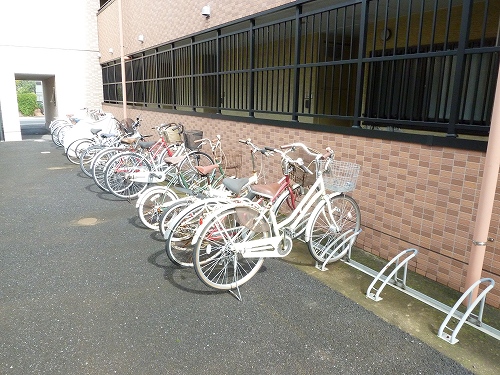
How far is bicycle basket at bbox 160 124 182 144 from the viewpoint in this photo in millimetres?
7277

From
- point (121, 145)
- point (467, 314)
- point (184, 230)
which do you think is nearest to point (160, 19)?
point (121, 145)

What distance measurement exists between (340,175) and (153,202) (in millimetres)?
2491

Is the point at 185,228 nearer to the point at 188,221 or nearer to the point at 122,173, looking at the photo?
the point at 188,221

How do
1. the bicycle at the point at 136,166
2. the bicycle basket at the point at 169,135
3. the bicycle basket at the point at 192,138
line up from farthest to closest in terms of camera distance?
the bicycle basket at the point at 169,135 → the bicycle basket at the point at 192,138 → the bicycle at the point at 136,166

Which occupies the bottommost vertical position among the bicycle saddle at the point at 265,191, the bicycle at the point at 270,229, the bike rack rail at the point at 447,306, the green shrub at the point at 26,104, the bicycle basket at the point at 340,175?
the bike rack rail at the point at 447,306

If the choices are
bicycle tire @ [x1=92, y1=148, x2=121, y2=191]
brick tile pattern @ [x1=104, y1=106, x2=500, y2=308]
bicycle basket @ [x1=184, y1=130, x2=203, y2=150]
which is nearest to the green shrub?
bicycle tire @ [x1=92, y1=148, x2=121, y2=191]

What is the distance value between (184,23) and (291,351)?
7798mm

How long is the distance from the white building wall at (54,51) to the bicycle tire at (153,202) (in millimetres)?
12775

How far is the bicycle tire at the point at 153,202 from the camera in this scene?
4598mm

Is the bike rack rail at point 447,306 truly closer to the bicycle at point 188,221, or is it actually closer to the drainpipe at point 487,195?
the drainpipe at point 487,195

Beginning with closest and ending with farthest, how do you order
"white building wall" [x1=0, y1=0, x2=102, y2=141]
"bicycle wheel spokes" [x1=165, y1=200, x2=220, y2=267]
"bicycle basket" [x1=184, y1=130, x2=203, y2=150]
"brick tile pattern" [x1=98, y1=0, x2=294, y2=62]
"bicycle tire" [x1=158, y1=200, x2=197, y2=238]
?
1. "bicycle wheel spokes" [x1=165, y1=200, x2=220, y2=267]
2. "bicycle tire" [x1=158, y1=200, x2=197, y2=238]
3. "brick tile pattern" [x1=98, y1=0, x2=294, y2=62]
4. "bicycle basket" [x1=184, y1=130, x2=203, y2=150]
5. "white building wall" [x1=0, y1=0, x2=102, y2=141]

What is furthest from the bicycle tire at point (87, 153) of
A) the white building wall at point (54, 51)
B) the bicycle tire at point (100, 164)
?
the white building wall at point (54, 51)

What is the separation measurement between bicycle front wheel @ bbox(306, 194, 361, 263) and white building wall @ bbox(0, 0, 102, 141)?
48.7 feet

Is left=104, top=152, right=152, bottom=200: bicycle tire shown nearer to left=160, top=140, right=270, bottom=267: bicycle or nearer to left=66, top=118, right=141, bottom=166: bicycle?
left=66, top=118, right=141, bottom=166: bicycle
